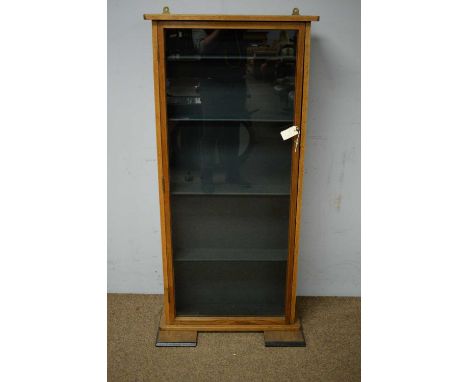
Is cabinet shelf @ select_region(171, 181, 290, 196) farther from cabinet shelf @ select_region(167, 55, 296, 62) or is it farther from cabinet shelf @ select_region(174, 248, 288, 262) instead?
cabinet shelf @ select_region(167, 55, 296, 62)

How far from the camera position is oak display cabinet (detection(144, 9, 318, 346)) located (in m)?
1.93

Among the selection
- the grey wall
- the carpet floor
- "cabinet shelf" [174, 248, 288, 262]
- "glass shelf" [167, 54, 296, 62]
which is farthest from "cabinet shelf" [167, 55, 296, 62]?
the carpet floor

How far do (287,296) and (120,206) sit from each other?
109 cm

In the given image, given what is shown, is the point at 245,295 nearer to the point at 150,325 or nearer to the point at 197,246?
the point at 197,246

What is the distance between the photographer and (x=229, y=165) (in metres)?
2.18

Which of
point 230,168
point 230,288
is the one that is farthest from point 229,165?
point 230,288

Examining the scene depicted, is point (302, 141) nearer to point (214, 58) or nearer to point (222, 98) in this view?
point (222, 98)

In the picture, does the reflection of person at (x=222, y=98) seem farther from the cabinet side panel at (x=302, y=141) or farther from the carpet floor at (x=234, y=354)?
the carpet floor at (x=234, y=354)

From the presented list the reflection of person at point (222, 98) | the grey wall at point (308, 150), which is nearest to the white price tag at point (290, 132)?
the reflection of person at point (222, 98)

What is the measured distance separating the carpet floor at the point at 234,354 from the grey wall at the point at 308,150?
24 cm

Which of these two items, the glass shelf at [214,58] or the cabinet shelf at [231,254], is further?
the cabinet shelf at [231,254]

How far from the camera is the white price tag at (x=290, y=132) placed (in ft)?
6.56

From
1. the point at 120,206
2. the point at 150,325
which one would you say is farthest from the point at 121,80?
the point at 150,325

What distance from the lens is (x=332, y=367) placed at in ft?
6.63
